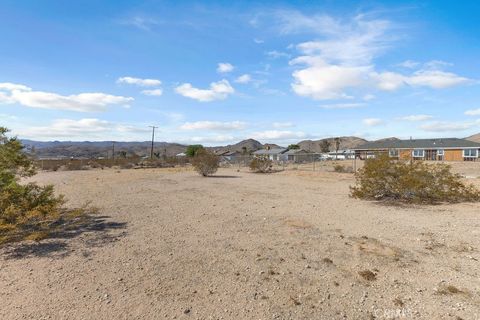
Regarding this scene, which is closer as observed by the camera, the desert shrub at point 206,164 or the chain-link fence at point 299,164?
the desert shrub at point 206,164

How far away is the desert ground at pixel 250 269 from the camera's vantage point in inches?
189

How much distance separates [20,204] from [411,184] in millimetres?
13251

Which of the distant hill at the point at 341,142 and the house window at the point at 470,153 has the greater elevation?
the distant hill at the point at 341,142

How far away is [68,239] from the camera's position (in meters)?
8.10

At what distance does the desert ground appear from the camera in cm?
481

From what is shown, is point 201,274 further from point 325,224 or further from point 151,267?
point 325,224

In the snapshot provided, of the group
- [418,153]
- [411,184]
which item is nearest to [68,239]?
[411,184]

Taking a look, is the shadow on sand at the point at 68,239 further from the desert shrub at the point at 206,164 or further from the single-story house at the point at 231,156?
the single-story house at the point at 231,156

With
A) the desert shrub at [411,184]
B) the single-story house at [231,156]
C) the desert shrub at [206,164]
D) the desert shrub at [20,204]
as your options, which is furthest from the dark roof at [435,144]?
the desert shrub at [20,204]

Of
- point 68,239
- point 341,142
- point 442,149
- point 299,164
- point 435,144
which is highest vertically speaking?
point 341,142

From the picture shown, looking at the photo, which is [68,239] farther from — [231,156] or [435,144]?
[231,156]

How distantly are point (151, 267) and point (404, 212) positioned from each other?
29.6ft

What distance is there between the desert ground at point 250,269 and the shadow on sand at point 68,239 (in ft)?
Result: 0.09

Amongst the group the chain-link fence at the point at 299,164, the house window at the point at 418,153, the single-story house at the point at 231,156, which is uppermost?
the house window at the point at 418,153
